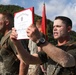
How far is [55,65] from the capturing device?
3.62 m

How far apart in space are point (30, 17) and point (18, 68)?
1983 millimetres

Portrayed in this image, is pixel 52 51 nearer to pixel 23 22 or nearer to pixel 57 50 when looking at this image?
pixel 57 50

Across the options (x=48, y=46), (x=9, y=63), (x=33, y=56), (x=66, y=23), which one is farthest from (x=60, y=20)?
(x=9, y=63)

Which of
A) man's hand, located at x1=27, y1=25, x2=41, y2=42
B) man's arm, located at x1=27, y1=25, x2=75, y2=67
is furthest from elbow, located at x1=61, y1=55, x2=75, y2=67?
man's hand, located at x1=27, y1=25, x2=41, y2=42

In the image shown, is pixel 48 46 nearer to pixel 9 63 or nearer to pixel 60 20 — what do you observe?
pixel 60 20

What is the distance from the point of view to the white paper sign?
321cm

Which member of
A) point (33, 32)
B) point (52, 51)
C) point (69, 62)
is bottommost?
point (69, 62)

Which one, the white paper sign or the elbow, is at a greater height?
the white paper sign

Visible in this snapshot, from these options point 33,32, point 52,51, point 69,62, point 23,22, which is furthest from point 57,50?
point 23,22

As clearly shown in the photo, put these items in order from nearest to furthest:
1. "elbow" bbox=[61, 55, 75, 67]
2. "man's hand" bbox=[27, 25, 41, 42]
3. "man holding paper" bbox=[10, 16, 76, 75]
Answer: "man's hand" bbox=[27, 25, 41, 42] → "man holding paper" bbox=[10, 16, 76, 75] → "elbow" bbox=[61, 55, 75, 67]

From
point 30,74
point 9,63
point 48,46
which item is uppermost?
point 48,46

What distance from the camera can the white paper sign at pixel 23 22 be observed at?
3211 millimetres

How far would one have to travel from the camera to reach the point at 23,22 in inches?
130

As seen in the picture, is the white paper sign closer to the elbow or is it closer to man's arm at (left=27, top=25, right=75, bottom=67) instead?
man's arm at (left=27, top=25, right=75, bottom=67)
